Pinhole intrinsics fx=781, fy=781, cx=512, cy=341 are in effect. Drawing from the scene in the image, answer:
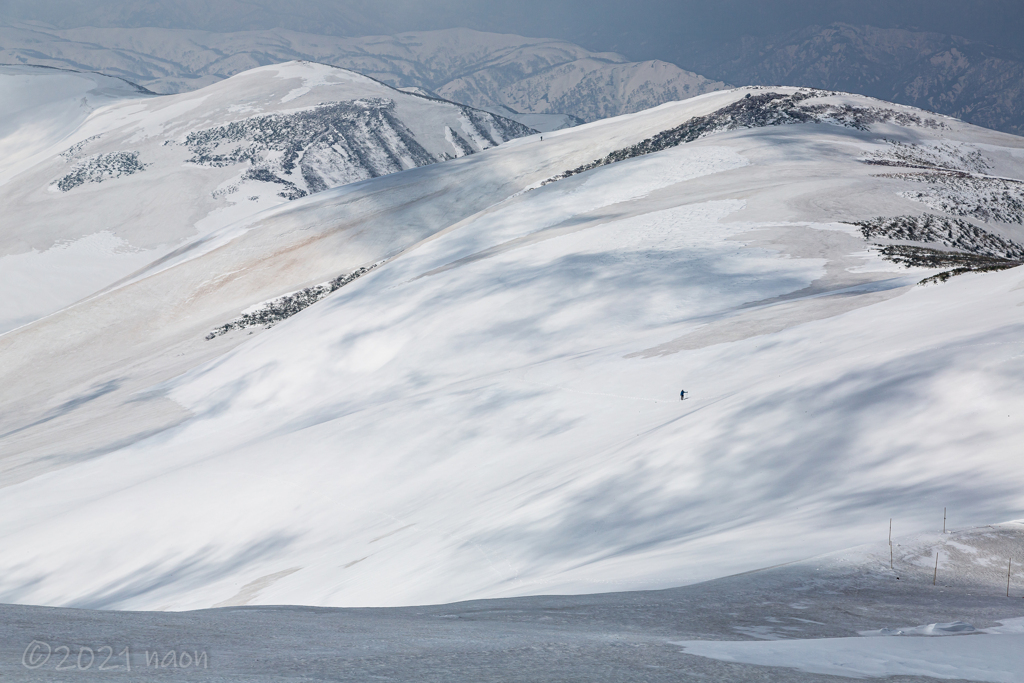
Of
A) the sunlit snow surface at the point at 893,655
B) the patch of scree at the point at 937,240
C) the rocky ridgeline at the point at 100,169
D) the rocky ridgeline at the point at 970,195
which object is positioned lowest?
the sunlit snow surface at the point at 893,655

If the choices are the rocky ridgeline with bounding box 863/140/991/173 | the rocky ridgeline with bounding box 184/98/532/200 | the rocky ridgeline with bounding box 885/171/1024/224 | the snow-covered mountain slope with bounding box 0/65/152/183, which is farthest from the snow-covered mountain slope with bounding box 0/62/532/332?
the rocky ridgeline with bounding box 885/171/1024/224

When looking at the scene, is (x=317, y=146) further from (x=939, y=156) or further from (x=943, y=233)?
(x=943, y=233)

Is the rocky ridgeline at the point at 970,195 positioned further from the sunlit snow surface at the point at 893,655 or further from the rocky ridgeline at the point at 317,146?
the rocky ridgeline at the point at 317,146

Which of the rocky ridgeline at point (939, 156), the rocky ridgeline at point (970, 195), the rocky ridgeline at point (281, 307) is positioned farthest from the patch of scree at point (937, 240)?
the rocky ridgeline at point (281, 307)

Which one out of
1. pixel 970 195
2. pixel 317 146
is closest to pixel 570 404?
pixel 970 195

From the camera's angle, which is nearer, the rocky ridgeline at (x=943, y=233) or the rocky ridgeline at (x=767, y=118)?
the rocky ridgeline at (x=943, y=233)

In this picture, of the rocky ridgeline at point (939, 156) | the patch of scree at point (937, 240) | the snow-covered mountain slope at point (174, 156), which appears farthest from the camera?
the snow-covered mountain slope at point (174, 156)

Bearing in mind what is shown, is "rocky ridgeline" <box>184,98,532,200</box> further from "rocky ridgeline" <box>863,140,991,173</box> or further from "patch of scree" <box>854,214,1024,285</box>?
"patch of scree" <box>854,214,1024,285</box>
